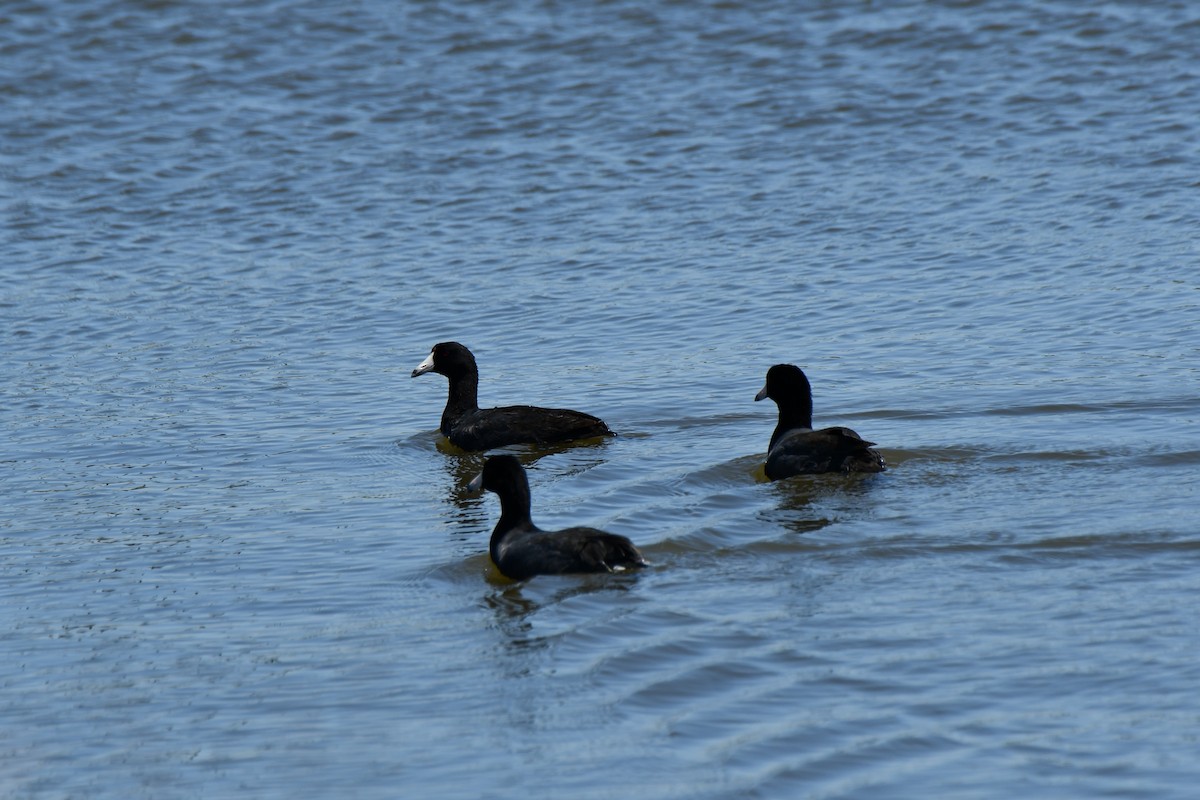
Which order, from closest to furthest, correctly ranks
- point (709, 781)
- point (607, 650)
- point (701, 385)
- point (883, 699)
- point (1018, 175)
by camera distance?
point (709, 781) → point (883, 699) → point (607, 650) → point (701, 385) → point (1018, 175)

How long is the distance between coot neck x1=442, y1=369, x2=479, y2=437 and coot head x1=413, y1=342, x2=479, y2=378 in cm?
3

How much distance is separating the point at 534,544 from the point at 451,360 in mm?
4753

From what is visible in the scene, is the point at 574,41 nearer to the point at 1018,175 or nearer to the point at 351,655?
the point at 1018,175

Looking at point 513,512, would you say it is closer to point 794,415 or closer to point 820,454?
point 820,454

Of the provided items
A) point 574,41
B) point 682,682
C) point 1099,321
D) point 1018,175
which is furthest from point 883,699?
point 574,41

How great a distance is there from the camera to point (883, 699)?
25.3ft

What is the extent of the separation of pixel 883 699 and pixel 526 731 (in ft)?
5.32

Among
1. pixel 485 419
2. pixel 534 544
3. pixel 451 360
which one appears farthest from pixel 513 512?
pixel 451 360

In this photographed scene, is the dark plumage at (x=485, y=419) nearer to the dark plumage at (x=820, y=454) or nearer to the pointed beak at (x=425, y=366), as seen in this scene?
the pointed beak at (x=425, y=366)

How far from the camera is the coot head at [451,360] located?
47.9 ft

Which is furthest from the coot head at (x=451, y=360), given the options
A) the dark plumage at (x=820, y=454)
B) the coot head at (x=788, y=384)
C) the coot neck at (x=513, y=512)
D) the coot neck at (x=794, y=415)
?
the coot neck at (x=513, y=512)

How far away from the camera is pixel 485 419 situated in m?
13.8

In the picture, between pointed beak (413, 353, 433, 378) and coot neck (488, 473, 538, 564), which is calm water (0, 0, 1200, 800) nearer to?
coot neck (488, 473, 538, 564)

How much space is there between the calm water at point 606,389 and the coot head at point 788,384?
0.51m
